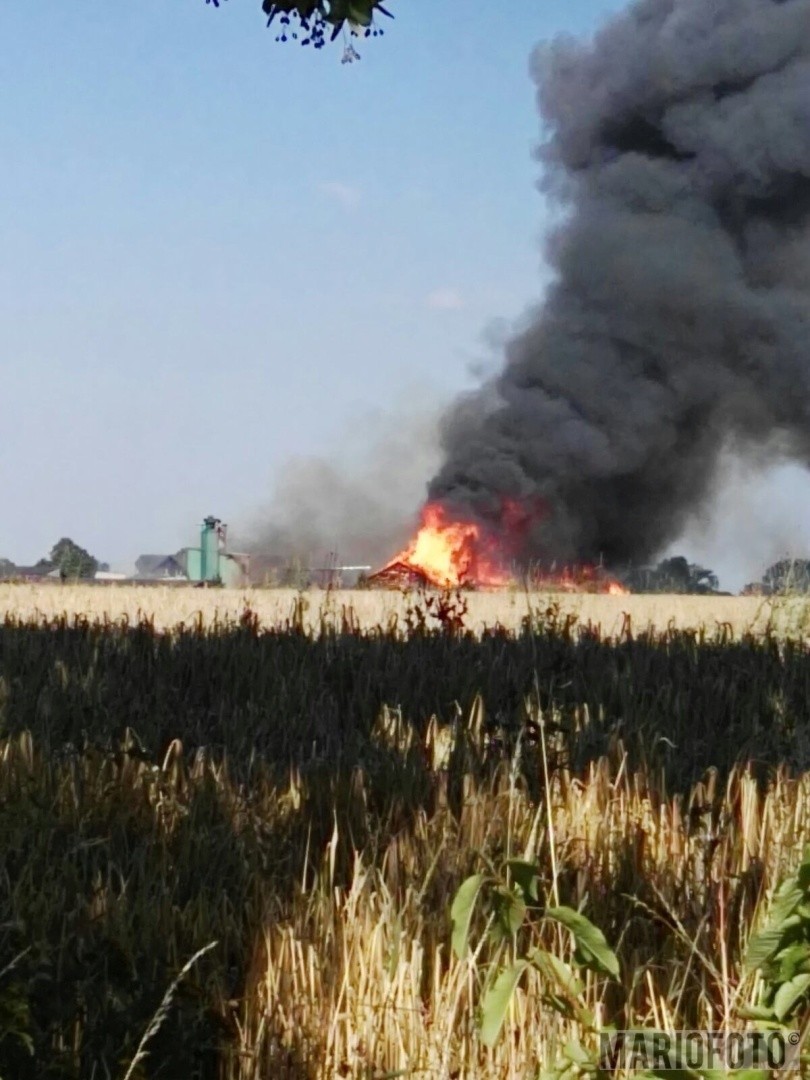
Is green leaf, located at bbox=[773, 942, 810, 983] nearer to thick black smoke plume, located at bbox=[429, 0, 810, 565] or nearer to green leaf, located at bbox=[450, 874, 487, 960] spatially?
green leaf, located at bbox=[450, 874, 487, 960]

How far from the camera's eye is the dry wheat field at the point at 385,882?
342 cm

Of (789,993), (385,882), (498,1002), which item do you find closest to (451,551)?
(385,882)

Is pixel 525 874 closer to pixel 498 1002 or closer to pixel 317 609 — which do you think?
pixel 498 1002

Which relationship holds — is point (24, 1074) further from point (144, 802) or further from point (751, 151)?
point (751, 151)

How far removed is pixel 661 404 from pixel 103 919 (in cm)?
3879

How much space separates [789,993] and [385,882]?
4.98 ft

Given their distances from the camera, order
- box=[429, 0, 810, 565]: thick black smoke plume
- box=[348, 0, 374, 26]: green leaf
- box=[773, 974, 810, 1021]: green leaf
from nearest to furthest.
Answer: box=[773, 974, 810, 1021]: green leaf → box=[348, 0, 374, 26]: green leaf → box=[429, 0, 810, 565]: thick black smoke plume

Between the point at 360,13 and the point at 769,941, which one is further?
the point at 360,13

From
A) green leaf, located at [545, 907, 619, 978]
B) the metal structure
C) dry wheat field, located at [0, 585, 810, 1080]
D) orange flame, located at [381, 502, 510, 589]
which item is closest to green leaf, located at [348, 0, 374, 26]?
dry wheat field, located at [0, 585, 810, 1080]

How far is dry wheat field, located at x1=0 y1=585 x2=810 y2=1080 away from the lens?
11.2 feet

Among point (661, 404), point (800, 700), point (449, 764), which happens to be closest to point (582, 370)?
point (661, 404)

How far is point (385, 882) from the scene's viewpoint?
13.7ft

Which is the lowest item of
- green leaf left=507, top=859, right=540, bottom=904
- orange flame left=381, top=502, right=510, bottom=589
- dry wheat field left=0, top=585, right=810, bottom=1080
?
dry wheat field left=0, top=585, right=810, bottom=1080

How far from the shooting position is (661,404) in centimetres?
4197
